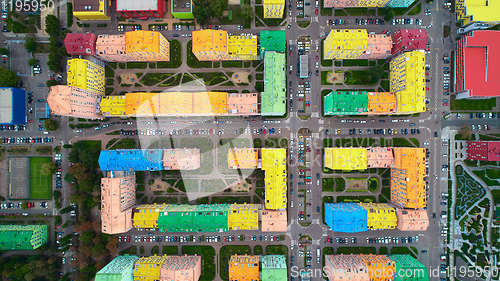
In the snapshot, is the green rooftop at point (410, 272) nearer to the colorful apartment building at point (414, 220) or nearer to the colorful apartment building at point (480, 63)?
the colorful apartment building at point (414, 220)

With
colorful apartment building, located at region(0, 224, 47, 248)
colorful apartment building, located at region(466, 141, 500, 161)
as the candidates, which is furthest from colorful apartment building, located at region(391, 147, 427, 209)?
colorful apartment building, located at region(0, 224, 47, 248)

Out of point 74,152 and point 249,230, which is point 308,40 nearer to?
point 249,230

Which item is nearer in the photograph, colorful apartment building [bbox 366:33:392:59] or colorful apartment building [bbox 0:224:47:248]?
colorful apartment building [bbox 366:33:392:59]

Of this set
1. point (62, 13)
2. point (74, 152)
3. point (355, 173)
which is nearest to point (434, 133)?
point (355, 173)

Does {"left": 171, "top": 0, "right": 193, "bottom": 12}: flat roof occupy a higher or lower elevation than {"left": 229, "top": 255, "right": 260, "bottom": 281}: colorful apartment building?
higher

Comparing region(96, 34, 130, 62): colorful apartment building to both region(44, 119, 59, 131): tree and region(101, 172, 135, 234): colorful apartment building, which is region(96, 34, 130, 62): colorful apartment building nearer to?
region(44, 119, 59, 131): tree

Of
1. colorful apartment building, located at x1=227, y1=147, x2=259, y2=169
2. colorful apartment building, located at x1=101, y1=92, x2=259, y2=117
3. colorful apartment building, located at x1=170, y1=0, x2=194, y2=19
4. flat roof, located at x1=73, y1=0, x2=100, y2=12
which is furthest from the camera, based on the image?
colorful apartment building, located at x1=170, y1=0, x2=194, y2=19

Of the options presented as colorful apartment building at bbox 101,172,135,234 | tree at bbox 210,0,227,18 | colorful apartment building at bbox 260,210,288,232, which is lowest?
colorful apartment building at bbox 260,210,288,232

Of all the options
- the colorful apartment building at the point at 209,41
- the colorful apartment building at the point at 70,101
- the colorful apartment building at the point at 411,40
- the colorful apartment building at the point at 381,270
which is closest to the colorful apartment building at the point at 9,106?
the colorful apartment building at the point at 70,101
